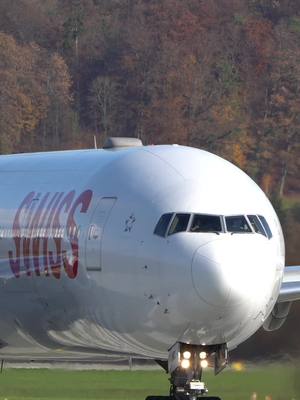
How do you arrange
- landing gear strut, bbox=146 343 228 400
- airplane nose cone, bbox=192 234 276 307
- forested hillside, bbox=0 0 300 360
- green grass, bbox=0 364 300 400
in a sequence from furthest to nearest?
forested hillside, bbox=0 0 300 360, green grass, bbox=0 364 300 400, landing gear strut, bbox=146 343 228 400, airplane nose cone, bbox=192 234 276 307

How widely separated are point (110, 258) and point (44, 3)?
174ft

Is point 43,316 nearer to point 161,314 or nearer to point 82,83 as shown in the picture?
point 161,314

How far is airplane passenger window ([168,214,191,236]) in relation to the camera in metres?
22.5

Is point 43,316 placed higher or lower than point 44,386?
higher

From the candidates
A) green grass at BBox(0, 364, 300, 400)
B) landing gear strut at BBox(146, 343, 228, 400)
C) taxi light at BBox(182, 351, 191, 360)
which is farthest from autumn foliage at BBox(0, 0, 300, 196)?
taxi light at BBox(182, 351, 191, 360)

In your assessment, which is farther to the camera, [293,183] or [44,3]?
[44,3]

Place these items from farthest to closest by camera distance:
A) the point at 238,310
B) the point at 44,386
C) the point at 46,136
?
the point at 46,136, the point at 44,386, the point at 238,310

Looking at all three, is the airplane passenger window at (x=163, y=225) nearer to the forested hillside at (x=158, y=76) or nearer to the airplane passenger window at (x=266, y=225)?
the airplane passenger window at (x=266, y=225)

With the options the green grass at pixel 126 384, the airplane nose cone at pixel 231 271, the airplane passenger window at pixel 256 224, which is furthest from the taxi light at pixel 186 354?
the green grass at pixel 126 384

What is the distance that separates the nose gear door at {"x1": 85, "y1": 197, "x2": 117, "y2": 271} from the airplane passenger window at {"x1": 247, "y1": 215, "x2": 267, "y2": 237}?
210 cm

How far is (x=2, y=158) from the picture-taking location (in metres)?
30.8

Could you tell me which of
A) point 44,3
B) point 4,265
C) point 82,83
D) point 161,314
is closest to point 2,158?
point 4,265

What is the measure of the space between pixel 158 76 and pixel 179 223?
44.0m

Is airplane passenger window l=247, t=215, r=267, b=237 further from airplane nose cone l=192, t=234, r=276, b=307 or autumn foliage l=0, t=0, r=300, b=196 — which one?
autumn foliage l=0, t=0, r=300, b=196
